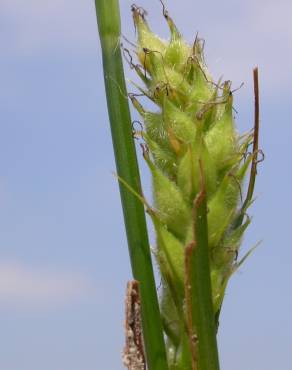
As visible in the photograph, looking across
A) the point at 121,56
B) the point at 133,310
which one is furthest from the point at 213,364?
the point at 121,56

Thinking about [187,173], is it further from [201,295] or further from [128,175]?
[201,295]

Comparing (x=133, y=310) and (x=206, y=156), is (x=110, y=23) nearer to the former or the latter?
(x=206, y=156)

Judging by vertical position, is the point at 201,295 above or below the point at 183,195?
below

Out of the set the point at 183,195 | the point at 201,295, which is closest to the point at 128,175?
the point at 183,195

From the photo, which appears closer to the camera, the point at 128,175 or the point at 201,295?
the point at 201,295
